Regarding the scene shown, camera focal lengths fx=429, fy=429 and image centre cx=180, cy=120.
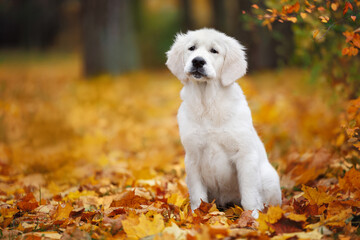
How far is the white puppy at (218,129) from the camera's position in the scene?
327 centimetres

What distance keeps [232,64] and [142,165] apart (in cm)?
207

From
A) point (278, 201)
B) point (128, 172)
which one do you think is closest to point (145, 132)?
point (128, 172)

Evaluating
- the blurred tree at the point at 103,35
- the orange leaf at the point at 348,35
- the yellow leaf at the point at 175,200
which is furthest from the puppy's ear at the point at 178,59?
the blurred tree at the point at 103,35

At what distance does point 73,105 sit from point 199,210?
19.5 feet

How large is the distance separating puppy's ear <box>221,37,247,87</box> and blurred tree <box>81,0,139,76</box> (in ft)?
26.1

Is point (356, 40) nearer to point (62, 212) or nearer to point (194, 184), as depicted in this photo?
point (194, 184)

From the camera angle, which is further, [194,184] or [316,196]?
[194,184]

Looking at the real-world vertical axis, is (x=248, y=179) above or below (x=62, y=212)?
above

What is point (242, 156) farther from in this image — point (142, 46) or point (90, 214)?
point (142, 46)

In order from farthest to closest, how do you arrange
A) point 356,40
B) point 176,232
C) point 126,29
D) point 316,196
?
1. point 126,29
2. point 316,196
3. point 356,40
4. point 176,232

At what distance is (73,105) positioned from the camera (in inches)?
338

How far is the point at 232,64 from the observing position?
342 cm

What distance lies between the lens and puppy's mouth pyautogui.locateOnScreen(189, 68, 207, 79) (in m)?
3.27

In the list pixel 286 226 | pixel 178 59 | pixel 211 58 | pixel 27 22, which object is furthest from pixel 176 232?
pixel 27 22
